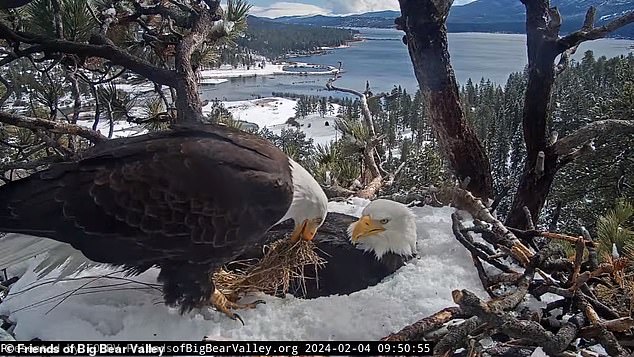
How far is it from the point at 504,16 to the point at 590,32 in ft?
14.5

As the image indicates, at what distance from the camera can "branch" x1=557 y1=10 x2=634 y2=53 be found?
2.48 metres

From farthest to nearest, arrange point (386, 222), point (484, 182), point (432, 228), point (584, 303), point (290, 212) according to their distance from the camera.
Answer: point (484, 182), point (432, 228), point (386, 222), point (290, 212), point (584, 303)

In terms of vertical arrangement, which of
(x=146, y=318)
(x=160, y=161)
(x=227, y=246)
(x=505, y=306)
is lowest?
(x=146, y=318)

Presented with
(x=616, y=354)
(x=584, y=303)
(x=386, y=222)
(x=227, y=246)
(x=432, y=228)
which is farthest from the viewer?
(x=432, y=228)

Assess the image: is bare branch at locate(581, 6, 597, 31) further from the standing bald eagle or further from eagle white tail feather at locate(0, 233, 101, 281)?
eagle white tail feather at locate(0, 233, 101, 281)

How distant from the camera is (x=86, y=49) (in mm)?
2654

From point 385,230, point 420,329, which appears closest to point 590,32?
point 385,230

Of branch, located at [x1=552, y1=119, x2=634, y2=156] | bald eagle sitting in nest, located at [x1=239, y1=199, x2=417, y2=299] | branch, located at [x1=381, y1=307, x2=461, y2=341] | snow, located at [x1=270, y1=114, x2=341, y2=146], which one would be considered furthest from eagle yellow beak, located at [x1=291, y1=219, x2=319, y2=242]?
snow, located at [x1=270, y1=114, x2=341, y2=146]

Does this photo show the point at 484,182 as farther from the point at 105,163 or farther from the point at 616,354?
the point at 105,163

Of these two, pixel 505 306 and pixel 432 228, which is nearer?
pixel 505 306

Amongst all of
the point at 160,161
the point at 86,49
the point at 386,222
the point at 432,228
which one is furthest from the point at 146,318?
the point at 86,49

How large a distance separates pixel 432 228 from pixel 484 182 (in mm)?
847

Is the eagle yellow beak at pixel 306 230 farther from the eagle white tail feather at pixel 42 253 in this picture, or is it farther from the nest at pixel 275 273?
the eagle white tail feather at pixel 42 253

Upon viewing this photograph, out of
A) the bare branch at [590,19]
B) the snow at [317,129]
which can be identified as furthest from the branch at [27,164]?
the snow at [317,129]
